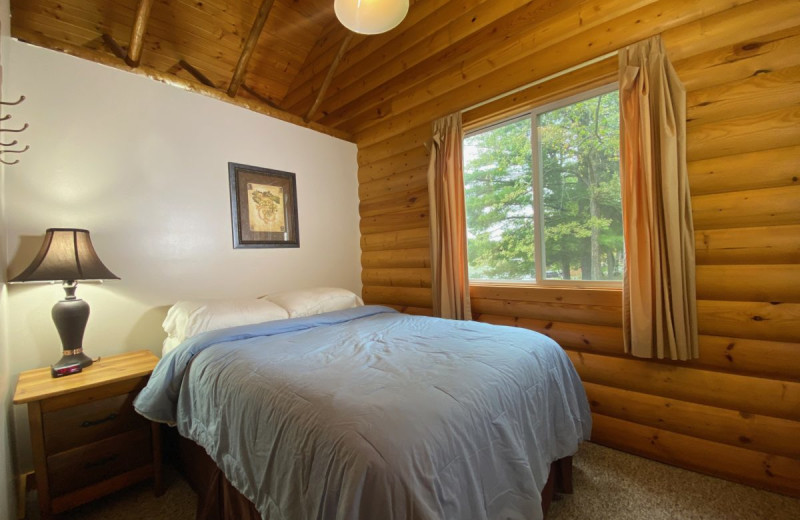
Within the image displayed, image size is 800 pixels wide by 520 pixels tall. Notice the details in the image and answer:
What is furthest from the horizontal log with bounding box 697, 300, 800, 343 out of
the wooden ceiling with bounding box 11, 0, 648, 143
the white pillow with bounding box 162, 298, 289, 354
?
the white pillow with bounding box 162, 298, 289, 354

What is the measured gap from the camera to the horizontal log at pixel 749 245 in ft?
4.86

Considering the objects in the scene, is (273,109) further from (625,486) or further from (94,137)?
(625,486)

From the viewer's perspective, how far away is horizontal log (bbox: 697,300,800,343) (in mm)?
1482

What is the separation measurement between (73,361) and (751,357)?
3513mm

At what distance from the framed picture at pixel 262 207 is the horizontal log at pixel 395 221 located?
825 mm

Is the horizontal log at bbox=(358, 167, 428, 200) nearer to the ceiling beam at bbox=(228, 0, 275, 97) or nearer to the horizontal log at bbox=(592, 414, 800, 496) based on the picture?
the ceiling beam at bbox=(228, 0, 275, 97)

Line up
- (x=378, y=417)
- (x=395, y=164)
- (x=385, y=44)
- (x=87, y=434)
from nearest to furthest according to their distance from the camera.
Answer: (x=378, y=417), (x=87, y=434), (x=385, y=44), (x=395, y=164)

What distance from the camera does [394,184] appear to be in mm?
3236

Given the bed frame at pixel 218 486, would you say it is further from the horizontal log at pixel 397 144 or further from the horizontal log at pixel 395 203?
the horizontal log at pixel 397 144

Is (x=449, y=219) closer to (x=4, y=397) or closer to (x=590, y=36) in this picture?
(x=590, y=36)

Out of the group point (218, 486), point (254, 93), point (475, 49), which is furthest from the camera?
point (254, 93)

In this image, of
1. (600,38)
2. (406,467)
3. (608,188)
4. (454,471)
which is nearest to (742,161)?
(608,188)

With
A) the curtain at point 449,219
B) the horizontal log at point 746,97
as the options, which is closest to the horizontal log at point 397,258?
the curtain at point 449,219

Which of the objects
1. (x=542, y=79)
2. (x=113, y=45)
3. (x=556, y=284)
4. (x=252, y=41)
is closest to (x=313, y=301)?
(x=556, y=284)
